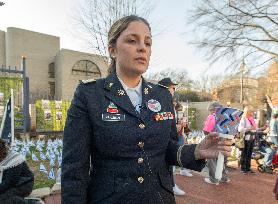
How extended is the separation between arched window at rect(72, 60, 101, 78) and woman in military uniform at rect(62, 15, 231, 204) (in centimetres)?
2729

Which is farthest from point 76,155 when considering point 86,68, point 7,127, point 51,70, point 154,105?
point 51,70

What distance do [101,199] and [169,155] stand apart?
1.62ft

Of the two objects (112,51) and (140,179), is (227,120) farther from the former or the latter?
(112,51)

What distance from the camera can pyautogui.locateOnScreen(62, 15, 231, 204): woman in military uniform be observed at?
1.49 metres

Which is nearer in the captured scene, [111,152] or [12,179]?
[111,152]

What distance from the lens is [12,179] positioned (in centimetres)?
351


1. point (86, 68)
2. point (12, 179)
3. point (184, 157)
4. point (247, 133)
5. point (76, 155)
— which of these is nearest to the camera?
point (76, 155)

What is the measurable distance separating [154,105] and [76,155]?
0.53m

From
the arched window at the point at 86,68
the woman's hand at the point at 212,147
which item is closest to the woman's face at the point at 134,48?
the woman's hand at the point at 212,147

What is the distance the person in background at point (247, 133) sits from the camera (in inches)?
309

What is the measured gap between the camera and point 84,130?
151 cm

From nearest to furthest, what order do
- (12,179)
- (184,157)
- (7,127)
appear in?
1. (184,157)
2. (12,179)
3. (7,127)

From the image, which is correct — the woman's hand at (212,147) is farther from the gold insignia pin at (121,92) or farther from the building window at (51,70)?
the building window at (51,70)

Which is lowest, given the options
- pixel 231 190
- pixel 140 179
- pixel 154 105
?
pixel 231 190
